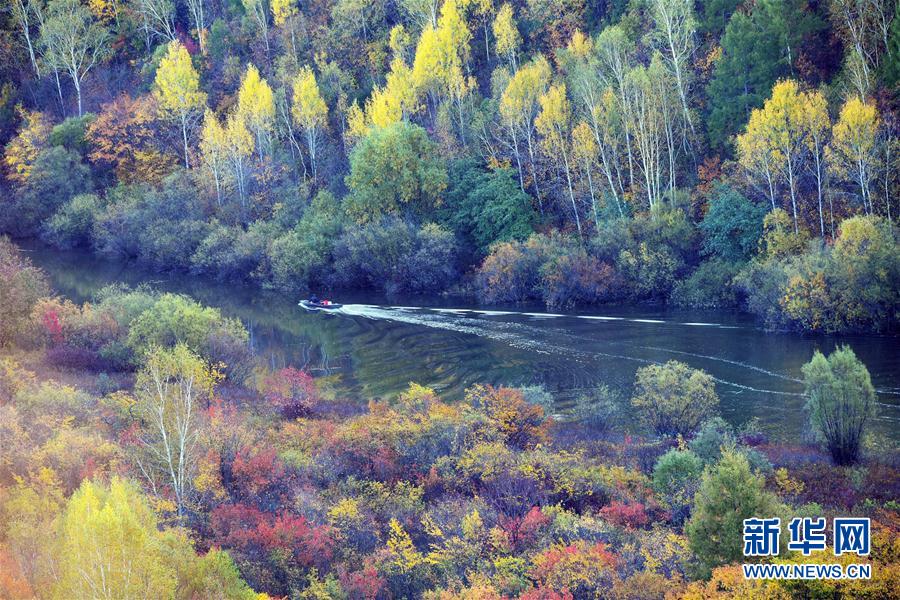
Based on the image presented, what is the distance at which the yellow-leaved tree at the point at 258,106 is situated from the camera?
7161 cm

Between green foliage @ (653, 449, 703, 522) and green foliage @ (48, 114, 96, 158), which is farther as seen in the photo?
green foliage @ (48, 114, 96, 158)

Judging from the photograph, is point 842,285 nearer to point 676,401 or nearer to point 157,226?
point 676,401

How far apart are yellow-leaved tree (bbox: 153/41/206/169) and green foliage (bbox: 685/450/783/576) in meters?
70.3

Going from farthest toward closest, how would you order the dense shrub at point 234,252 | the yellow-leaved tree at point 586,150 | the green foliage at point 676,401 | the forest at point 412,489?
the dense shrub at point 234,252, the yellow-leaved tree at point 586,150, the green foliage at point 676,401, the forest at point 412,489

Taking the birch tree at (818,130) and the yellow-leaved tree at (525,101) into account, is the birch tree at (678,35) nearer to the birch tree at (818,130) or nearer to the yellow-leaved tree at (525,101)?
the yellow-leaved tree at (525,101)

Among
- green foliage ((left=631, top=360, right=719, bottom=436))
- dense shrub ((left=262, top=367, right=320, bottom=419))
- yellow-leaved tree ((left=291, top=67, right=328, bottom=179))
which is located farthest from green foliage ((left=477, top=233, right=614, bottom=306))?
yellow-leaved tree ((left=291, top=67, right=328, bottom=179))

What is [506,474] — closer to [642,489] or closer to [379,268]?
[642,489]

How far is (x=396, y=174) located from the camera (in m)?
62.1

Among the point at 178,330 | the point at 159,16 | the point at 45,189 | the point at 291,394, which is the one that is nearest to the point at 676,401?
the point at 291,394

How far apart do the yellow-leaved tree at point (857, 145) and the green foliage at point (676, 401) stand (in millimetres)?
19692

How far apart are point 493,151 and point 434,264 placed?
384 inches

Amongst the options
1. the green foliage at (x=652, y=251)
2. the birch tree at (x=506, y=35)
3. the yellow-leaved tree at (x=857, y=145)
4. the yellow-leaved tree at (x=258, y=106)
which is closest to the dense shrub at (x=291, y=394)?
the green foliage at (x=652, y=251)

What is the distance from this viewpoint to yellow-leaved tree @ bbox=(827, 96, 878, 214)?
42250 mm

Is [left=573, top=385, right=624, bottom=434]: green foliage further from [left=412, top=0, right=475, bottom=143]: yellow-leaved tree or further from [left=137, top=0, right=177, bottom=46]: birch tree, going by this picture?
[left=137, top=0, right=177, bottom=46]: birch tree
